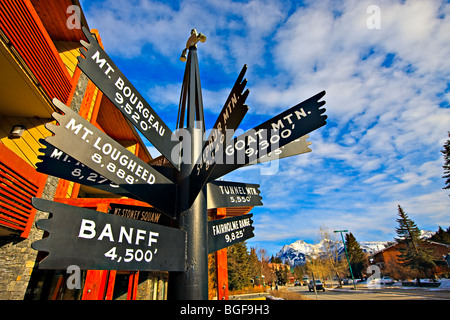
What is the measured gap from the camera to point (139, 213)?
2557 millimetres

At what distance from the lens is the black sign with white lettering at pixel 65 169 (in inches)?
73.5

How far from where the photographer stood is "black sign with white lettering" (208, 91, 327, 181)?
1.75m

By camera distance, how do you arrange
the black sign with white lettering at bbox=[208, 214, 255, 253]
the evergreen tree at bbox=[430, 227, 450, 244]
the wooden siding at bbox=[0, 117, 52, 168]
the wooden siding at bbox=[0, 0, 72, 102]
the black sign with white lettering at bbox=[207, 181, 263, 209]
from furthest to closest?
the evergreen tree at bbox=[430, 227, 450, 244]
the wooden siding at bbox=[0, 117, 52, 168]
the wooden siding at bbox=[0, 0, 72, 102]
the black sign with white lettering at bbox=[207, 181, 263, 209]
the black sign with white lettering at bbox=[208, 214, 255, 253]

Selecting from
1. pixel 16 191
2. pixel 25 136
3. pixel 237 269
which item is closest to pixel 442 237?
pixel 237 269

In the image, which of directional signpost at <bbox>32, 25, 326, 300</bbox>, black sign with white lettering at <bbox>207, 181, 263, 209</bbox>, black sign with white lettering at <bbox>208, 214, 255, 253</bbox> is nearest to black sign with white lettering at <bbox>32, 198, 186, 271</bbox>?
directional signpost at <bbox>32, 25, 326, 300</bbox>

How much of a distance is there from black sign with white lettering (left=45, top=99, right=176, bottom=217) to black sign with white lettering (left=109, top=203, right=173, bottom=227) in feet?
2.06

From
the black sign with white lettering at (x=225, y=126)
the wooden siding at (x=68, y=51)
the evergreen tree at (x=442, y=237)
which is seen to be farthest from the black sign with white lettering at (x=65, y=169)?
the evergreen tree at (x=442, y=237)

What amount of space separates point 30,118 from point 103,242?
25.6ft

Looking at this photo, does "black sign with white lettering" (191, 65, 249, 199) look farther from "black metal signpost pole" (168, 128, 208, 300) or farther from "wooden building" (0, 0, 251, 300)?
"wooden building" (0, 0, 251, 300)

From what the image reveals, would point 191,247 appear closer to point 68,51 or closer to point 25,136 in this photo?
point 25,136

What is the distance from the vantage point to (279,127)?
1901 millimetres

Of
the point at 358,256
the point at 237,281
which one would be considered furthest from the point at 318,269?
the point at 237,281
